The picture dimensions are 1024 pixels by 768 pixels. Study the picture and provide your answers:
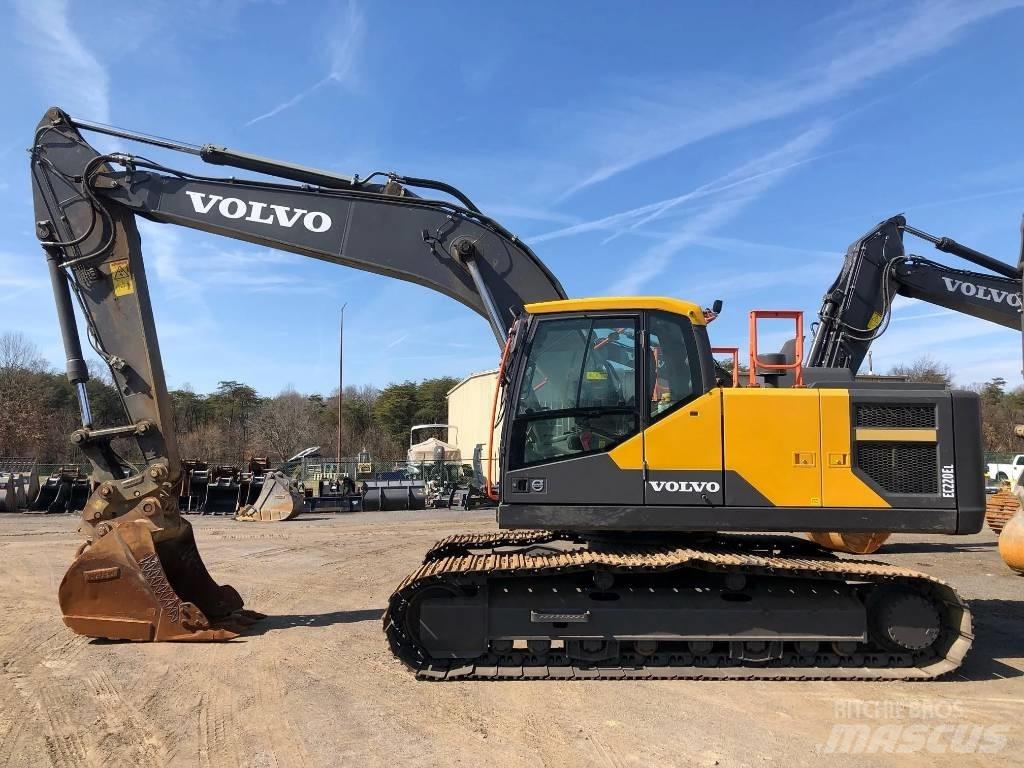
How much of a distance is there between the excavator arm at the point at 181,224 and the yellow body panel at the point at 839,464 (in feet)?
9.18

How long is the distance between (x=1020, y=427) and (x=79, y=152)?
1140 cm

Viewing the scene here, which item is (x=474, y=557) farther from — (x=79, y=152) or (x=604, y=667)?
(x=79, y=152)

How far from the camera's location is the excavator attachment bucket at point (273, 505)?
21.2m

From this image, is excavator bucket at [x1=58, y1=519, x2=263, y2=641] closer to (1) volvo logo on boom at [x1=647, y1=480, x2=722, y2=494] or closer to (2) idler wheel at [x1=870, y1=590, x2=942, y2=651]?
(1) volvo logo on boom at [x1=647, y1=480, x2=722, y2=494]

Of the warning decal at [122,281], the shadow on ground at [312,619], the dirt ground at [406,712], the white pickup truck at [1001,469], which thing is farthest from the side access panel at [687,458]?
the white pickup truck at [1001,469]

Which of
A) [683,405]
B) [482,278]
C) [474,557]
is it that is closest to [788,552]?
[683,405]

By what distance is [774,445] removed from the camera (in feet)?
19.3

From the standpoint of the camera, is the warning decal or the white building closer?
the warning decal

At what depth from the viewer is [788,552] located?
701 centimetres

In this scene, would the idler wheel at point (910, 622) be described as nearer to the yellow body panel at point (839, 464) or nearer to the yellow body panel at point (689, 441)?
the yellow body panel at point (839, 464)

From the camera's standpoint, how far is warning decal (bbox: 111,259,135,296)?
7.59 metres

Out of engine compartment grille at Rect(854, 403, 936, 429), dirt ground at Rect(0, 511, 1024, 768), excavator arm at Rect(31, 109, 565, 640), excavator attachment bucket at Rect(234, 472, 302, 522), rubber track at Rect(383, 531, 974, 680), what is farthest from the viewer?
excavator attachment bucket at Rect(234, 472, 302, 522)

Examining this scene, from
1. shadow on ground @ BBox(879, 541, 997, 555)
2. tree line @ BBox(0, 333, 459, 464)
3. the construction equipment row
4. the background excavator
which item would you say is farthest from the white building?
the background excavator

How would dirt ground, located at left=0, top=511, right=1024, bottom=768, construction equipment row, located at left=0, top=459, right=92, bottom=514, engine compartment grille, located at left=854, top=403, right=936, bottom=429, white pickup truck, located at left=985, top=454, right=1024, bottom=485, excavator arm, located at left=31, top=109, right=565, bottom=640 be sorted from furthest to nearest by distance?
white pickup truck, located at left=985, top=454, right=1024, bottom=485 → construction equipment row, located at left=0, top=459, right=92, bottom=514 → excavator arm, located at left=31, top=109, right=565, bottom=640 → engine compartment grille, located at left=854, top=403, right=936, bottom=429 → dirt ground, located at left=0, top=511, right=1024, bottom=768
